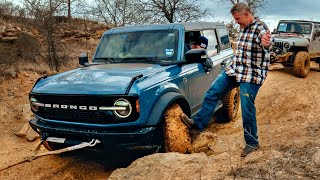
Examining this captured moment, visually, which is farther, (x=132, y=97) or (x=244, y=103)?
(x=244, y=103)

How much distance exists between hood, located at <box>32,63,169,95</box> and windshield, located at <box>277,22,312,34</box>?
9008 mm

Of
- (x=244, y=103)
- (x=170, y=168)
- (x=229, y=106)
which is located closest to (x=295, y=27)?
(x=229, y=106)

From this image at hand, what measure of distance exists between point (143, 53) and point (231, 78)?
1435 mm

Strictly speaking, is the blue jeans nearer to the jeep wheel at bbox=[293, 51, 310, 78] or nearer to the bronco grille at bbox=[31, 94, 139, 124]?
the bronco grille at bbox=[31, 94, 139, 124]

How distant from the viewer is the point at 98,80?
3949mm

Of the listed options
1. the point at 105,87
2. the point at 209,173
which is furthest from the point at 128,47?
the point at 209,173

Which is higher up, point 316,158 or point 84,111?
point 84,111

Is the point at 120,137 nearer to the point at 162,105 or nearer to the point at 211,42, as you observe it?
the point at 162,105

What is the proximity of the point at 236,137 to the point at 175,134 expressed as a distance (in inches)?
53.6

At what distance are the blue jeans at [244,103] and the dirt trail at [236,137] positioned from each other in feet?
0.76

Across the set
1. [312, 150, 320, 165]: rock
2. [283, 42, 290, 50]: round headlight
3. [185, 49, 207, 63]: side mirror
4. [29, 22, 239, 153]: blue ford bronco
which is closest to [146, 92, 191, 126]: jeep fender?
[29, 22, 239, 153]: blue ford bronco

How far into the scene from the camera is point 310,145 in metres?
3.51

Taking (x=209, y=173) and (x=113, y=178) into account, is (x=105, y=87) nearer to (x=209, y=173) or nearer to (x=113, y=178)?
(x=113, y=178)

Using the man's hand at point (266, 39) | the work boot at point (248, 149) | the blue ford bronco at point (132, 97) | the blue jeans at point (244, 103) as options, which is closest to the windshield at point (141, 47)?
the blue ford bronco at point (132, 97)
